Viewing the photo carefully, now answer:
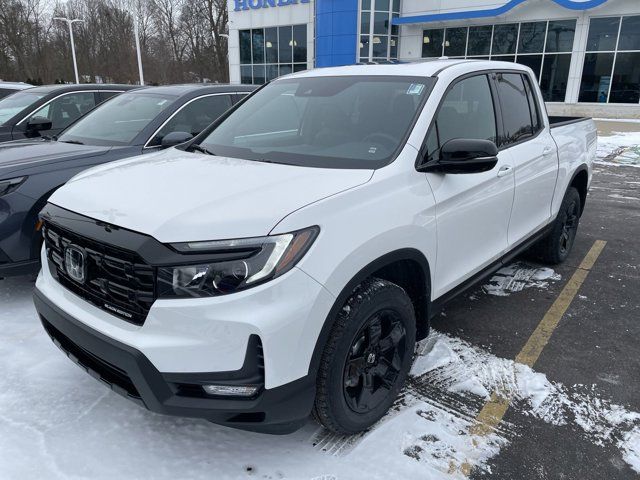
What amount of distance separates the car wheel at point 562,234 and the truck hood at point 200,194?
308 cm

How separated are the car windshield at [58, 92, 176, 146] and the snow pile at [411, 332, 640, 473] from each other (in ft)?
11.4

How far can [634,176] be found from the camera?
1046cm

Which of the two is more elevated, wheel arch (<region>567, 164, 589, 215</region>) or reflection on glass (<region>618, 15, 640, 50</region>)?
reflection on glass (<region>618, 15, 640, 50</region>)

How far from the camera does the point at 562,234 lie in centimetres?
513

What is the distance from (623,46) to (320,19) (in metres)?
14.8

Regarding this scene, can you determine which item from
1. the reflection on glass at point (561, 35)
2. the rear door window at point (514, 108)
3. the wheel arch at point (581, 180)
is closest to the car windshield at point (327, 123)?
the rear door window at point (514, 108)

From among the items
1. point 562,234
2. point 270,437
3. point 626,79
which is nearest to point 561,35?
point 626,79

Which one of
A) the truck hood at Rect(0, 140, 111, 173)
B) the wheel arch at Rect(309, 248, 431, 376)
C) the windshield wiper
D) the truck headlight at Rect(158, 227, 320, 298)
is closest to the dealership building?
the truck hood at Rect(0, 140, 111, 173)

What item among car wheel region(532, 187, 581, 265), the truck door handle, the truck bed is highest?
the truck bed

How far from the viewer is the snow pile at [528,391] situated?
2.73m

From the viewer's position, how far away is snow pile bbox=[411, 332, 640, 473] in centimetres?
273

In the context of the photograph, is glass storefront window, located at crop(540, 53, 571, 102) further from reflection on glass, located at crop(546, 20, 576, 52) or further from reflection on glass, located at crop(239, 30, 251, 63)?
reflection on glass, located at crop(239, 30, 251, 63)

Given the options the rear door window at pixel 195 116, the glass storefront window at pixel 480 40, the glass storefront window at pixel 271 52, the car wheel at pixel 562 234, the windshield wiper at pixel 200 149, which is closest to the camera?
the windshield wiper at pixel 200 149

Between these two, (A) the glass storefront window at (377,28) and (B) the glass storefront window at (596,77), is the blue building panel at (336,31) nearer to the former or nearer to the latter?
(A) the glass storefront window at (377,28)
